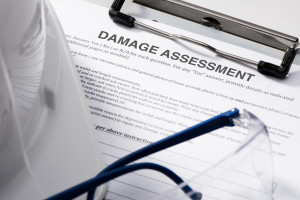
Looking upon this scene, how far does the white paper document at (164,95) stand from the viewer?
483 mm

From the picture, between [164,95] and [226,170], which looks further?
[164,95]

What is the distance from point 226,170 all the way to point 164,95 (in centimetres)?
17

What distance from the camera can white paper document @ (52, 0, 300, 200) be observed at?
19.0 inches

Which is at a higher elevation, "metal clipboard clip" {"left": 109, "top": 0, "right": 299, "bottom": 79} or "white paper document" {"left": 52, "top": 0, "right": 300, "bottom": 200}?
"metal clipboard clip" {"left": 109, "top": 0, "right": 299, "bottom": 79}

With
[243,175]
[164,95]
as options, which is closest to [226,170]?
[243,175]

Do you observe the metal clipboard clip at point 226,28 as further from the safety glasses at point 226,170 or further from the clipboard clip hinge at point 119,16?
the safety glasses at point 226,170

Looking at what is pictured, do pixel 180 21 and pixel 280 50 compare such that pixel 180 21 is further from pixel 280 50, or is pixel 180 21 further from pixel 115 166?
pixel 115 166

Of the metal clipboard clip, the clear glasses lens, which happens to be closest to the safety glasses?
the clear glasses lens

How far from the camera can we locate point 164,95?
531 millimetres

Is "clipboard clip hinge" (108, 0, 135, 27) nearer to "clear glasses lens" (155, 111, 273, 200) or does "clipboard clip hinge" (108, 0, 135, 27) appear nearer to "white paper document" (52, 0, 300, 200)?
"white paper document" (52, 0, 300, 200)

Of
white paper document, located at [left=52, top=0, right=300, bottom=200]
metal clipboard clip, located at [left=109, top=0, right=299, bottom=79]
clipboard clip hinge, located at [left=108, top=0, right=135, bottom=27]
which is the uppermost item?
metal clipboard clip, located at [left=109, top=0, right=299, bottom=79]

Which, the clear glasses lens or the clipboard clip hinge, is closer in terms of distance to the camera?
the clear glasses lens

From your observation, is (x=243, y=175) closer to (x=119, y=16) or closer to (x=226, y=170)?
(x=226, y=170)

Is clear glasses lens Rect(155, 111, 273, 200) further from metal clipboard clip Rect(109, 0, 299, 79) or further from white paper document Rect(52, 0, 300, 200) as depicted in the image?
metal clipboard clip Rect(109, 0, 299, 79)
